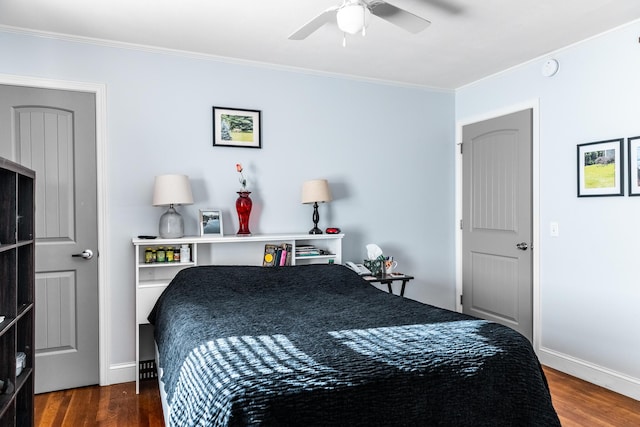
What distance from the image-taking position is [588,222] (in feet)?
10.9

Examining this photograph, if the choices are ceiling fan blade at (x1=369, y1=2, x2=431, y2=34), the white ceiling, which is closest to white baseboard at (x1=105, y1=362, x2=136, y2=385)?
the white ceiling

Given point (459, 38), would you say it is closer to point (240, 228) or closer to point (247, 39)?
point (247, 39)

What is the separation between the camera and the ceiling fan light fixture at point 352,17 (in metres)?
2.06

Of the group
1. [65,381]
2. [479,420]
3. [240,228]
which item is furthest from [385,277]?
[65,381]

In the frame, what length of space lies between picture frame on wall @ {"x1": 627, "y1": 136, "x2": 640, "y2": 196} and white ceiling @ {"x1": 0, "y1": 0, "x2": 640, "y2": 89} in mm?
746

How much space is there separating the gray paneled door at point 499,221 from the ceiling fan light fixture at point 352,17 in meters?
2.18

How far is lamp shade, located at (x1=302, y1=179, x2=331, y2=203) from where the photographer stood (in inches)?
144

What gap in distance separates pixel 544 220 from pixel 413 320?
191 centimetres

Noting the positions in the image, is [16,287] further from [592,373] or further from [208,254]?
[592,373]

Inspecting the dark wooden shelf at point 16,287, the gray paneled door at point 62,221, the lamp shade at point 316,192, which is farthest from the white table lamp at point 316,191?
the dark wooden shelf at point 16,287

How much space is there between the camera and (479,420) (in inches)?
67.4

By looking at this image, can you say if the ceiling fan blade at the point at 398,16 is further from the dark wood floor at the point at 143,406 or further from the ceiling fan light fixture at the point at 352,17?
the dark wood floor at the point at 143,406

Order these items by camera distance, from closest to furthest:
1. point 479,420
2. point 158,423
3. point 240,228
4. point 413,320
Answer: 1. point 479,420
2. point 413,320
3. point 158,423
4. point 240,228

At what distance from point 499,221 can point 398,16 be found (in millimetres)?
2309
